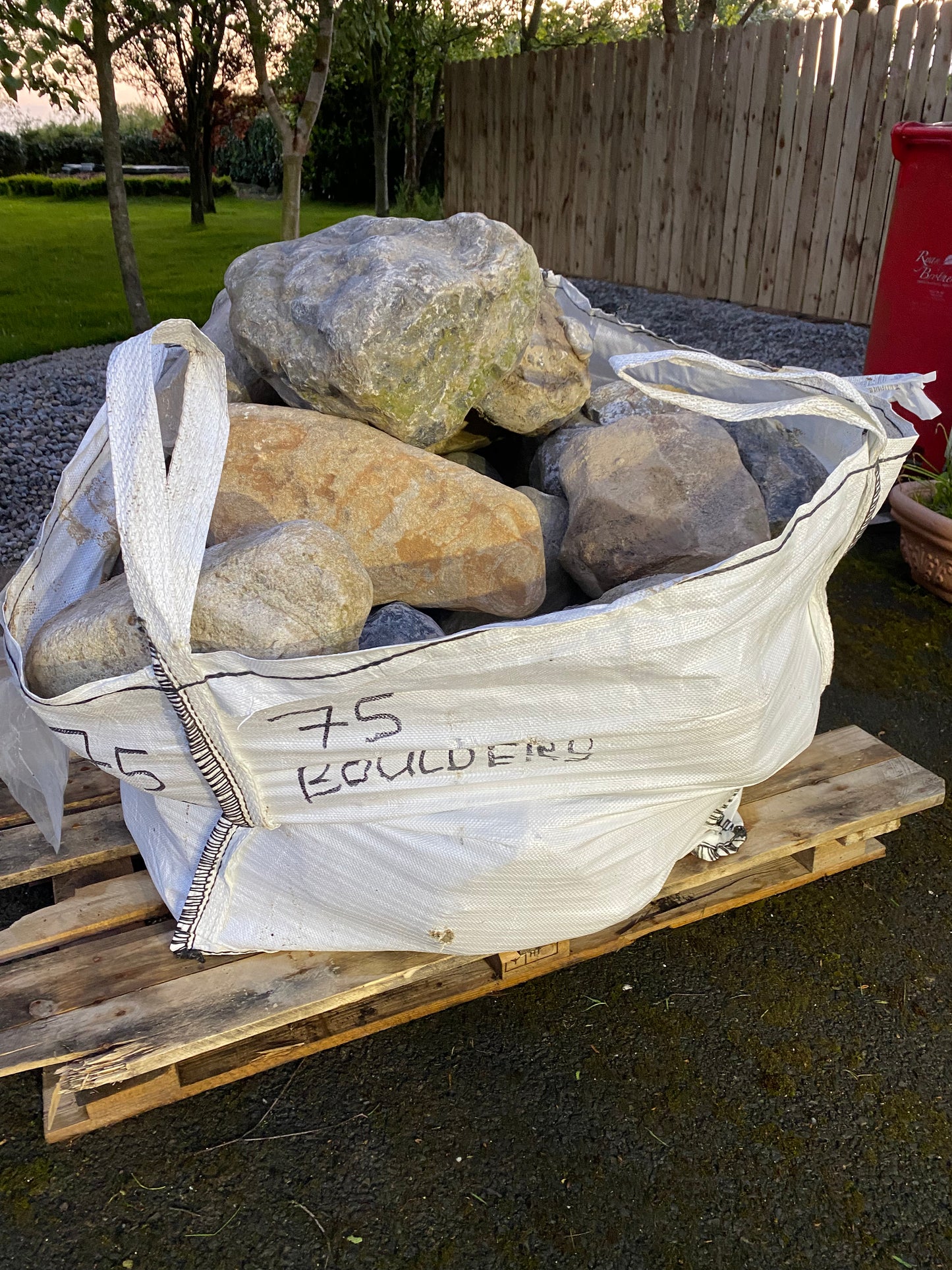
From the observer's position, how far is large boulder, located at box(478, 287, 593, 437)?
2162mm

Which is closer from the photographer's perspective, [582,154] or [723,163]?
[723,163]

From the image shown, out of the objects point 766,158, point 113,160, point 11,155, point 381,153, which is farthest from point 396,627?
point 381,153

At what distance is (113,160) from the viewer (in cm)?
473

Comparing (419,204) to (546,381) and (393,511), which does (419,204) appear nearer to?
(546,381)

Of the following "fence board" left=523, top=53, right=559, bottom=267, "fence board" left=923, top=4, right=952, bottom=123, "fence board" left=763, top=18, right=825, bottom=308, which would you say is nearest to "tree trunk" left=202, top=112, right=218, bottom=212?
"fence board" left=523, top=53, right=559, bottom=267

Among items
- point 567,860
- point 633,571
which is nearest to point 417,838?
point 567,860

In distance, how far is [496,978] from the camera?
171 cm

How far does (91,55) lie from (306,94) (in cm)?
107

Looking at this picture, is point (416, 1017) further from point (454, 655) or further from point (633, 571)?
point (633, 571)

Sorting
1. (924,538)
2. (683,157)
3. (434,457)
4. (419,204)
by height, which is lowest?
(924,538)

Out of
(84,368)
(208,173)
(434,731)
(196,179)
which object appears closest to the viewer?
(434,731)

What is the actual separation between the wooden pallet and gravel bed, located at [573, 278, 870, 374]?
3.61 m

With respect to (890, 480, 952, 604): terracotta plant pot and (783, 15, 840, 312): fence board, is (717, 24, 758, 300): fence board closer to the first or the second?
(783, 15, 840, 312): fence board

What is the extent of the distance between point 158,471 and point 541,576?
82 centimetres
